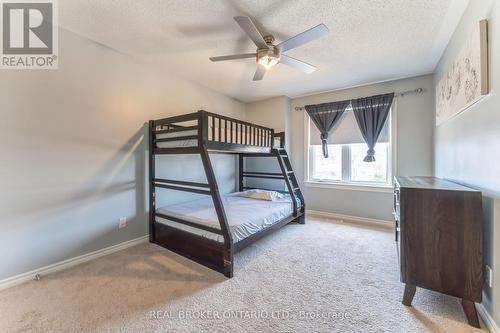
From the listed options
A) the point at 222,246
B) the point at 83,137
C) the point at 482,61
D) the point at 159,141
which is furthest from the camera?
the point at 159,141

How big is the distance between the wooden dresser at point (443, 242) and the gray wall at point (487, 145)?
8 centimetres

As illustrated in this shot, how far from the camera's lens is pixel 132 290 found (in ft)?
6.04

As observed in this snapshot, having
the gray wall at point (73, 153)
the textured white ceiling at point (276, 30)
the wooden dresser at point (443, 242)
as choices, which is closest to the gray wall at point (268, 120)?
the textured white ceiling at point (276, 30)

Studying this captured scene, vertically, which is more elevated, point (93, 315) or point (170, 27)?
point (170, 27)

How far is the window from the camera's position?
144 inches

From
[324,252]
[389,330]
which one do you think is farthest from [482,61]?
[324,252]

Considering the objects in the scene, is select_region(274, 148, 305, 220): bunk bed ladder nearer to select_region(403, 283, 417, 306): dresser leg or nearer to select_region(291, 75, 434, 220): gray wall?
select_region(291, 75, 434, 220): gray wall

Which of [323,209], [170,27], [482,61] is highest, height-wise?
[170,27]

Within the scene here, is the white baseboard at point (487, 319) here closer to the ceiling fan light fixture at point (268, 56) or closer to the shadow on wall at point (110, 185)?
the ceiling fan light fixture at point (268, 56)

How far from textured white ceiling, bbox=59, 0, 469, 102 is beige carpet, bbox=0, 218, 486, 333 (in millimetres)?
2454

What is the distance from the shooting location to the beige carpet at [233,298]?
147cm

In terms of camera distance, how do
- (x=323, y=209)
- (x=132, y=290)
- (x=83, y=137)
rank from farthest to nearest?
(x=323, y=209) < (x=83, y=137) < (x=132, y=290)

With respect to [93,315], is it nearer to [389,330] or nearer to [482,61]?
[389,330]

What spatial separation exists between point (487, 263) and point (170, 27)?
3.28 meters
